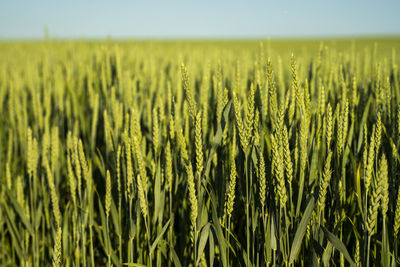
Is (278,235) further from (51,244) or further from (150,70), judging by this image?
(150,70)

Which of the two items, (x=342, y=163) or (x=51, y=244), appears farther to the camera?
(x=51, y=244)

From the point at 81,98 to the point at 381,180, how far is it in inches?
78.8

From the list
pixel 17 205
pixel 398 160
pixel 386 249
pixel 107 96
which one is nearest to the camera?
pixel 386 249

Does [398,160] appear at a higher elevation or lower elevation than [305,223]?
higher

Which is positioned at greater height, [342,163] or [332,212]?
[342,163]

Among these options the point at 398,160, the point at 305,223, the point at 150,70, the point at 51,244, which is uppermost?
the point at 150,70

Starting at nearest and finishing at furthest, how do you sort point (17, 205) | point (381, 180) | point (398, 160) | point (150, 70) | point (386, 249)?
point (381, 180) < point (386, 249) < point (398, 160) < point (17, 205) < point (150, 70)

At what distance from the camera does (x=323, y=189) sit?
692mm

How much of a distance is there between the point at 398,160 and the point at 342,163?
203 millimetres

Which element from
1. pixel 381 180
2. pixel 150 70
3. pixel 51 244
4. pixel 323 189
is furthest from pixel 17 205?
pixel 150 70

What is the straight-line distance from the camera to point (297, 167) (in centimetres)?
88

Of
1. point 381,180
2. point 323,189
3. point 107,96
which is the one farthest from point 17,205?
point 381,180

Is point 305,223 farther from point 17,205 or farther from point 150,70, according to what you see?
point 150,70

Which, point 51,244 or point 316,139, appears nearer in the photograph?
point 316,139
